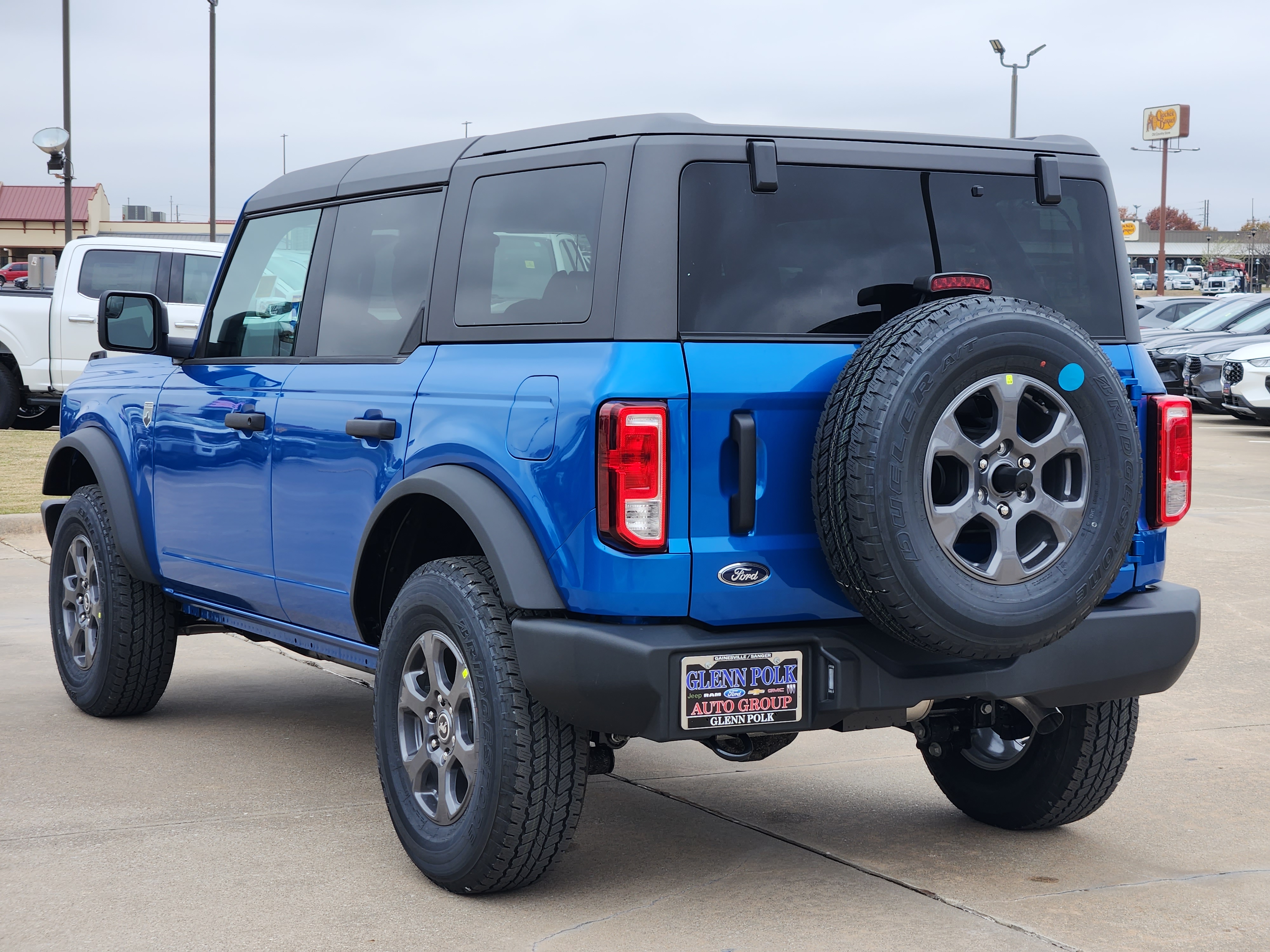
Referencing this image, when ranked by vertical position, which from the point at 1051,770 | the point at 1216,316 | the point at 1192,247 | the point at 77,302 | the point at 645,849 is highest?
the point at 1192,247

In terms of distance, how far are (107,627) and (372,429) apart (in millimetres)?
2199

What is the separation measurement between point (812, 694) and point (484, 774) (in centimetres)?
85

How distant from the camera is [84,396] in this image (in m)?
6.40

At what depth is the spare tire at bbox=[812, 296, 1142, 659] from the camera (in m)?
3.50

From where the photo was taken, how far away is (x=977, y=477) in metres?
3.62

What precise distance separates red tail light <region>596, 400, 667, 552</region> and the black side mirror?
2679 mm

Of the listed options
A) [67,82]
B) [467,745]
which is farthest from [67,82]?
[467,745]

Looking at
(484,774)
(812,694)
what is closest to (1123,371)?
(812,694)

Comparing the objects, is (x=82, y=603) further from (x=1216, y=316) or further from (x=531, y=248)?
(x=1216, y=316)

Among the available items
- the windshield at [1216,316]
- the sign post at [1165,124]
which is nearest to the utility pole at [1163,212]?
the sign post at [1165,124]

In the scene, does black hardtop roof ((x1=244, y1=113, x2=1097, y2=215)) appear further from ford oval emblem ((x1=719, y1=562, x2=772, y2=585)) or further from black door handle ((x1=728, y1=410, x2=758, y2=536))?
ford oval emblem ((x1=719, y1=562, x2=772, y2=585))

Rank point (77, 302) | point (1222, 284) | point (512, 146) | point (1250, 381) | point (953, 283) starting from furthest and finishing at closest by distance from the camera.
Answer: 1. point (1222, 284)
2. point (1250, 381)
3. point (77, 302)
4. point (512, 146)
5. point (953, 283)

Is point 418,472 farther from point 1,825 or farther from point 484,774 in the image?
point 1,825

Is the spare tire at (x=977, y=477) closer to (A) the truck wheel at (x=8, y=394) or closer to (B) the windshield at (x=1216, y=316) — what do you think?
(A) the truck wheel at (x=8, y=394)
